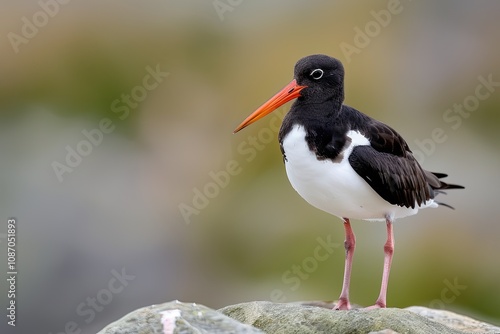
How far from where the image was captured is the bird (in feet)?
18.0

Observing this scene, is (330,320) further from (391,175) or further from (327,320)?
(391,175)

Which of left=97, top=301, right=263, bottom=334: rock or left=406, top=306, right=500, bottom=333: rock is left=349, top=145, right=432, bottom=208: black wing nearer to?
left=406, top=306, right=500, bottom=333: rock

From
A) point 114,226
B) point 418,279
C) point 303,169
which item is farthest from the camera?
point 114,226

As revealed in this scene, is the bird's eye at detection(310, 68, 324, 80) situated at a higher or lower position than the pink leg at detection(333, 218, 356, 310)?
higher

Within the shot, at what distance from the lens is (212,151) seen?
1165 cm

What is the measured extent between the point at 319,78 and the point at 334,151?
0.53m

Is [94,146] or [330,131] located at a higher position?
[94,146]

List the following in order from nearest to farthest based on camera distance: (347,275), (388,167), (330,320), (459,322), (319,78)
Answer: (330,320), (319,78), (388,167), (347,275), (459,322)

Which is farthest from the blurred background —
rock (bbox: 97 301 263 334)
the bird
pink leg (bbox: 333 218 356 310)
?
rock (bbox: 97 301 263 334)

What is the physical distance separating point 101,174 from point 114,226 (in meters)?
0.84

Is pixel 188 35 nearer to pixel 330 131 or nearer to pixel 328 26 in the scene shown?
pixel 328 26

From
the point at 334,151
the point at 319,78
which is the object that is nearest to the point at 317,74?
the point at 319,78

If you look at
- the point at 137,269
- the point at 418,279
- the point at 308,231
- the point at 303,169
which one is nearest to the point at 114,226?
the point at 137,269

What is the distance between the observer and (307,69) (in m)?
5.64
